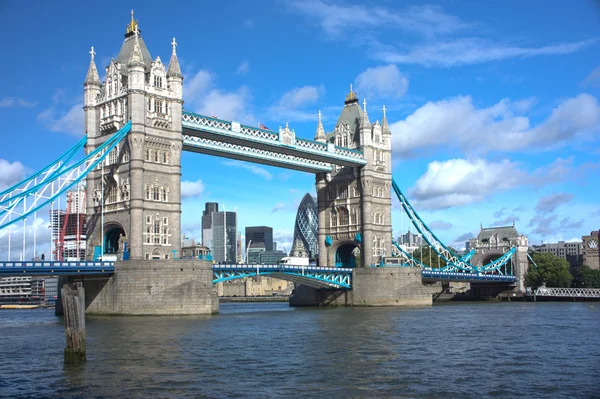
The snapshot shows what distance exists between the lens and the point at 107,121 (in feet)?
230

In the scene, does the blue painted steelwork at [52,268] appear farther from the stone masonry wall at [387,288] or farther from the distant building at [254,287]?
the distant building at [254,287]

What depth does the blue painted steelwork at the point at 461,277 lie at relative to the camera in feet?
327

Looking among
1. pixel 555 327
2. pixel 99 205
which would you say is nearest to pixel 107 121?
pixel 99 205

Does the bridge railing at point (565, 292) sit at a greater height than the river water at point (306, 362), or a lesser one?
greater

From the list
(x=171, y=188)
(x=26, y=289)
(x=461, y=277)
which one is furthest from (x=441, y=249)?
(x=26, y=289)

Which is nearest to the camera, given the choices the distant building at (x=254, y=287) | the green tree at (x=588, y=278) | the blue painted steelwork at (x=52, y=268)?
the blue painted steelwork at (x=52, y=268)

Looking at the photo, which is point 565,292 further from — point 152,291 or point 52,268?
point 52,268

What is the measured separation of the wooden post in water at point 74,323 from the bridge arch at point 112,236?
120 feet

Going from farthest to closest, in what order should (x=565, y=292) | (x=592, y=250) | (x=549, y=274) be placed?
(x=592, y=250) < (x=549, y=274) < (x=565, y=292)

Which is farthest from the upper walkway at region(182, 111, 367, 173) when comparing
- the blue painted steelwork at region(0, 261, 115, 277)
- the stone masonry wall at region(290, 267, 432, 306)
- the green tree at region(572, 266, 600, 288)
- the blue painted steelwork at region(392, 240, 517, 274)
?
the green tree at region(572, 266, 600, 288)

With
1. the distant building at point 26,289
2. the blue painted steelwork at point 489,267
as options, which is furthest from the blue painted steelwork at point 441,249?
the distant building at point 26,289

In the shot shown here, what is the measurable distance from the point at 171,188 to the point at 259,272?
13924mm

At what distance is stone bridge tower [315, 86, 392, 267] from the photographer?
9425cm

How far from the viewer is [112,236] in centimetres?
7319
